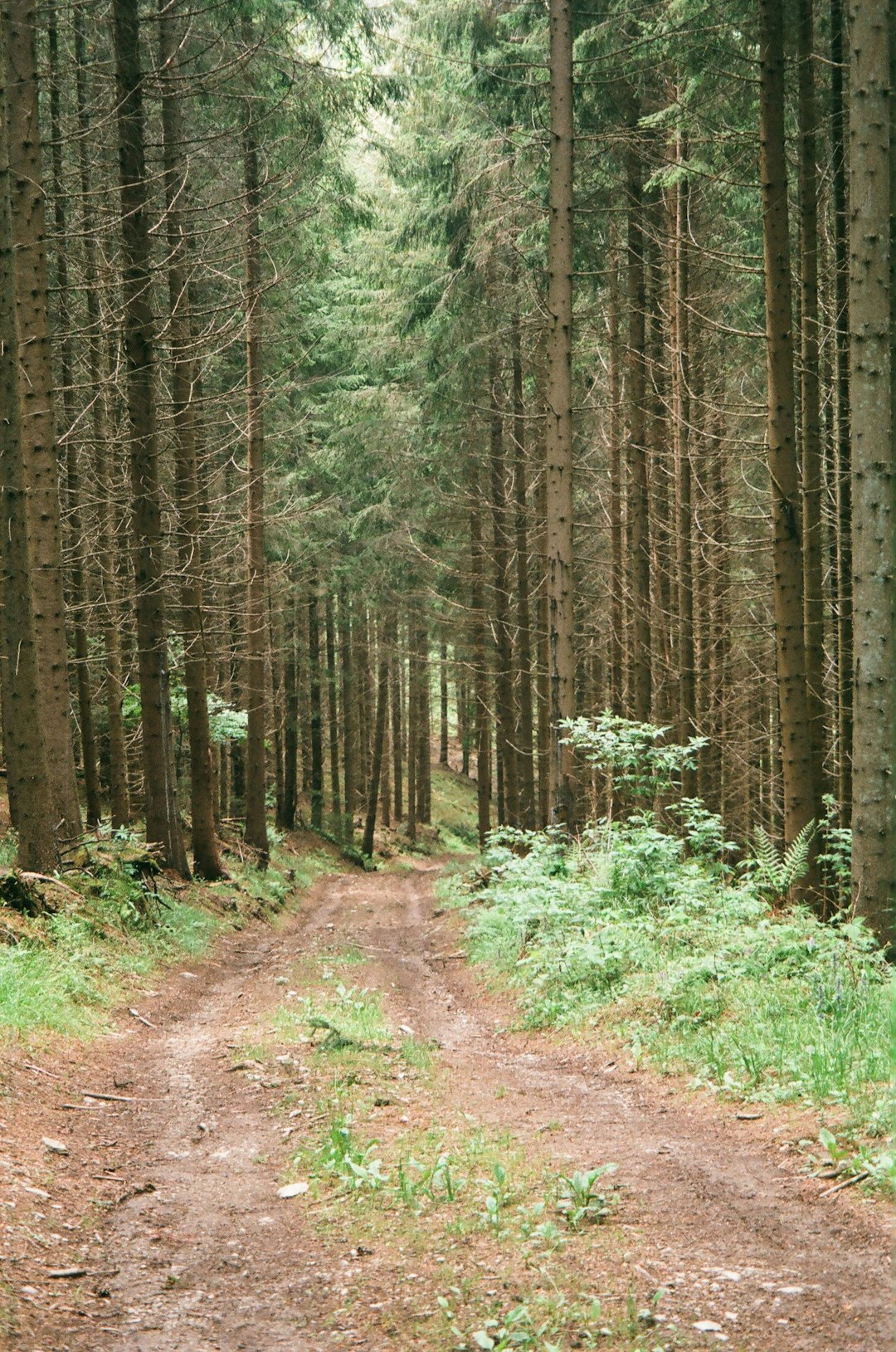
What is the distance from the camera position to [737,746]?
21250 mm

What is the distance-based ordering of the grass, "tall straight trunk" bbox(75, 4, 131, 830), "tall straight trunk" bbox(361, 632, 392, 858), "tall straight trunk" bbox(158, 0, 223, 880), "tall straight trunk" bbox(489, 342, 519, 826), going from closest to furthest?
the grass → "tall straight trunk" bbox(75, 4, 131, 830) → "tall straight trunk" bbox(158, 0, 223, 880) → "tall straight trunk" bbox(489, 342, 519, 826) → "tall straight trunk" bbox(361, 632, 392, 858)

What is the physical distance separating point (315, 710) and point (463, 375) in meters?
14.6

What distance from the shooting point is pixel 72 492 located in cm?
1420

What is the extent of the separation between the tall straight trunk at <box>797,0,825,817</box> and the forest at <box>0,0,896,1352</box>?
0.21 feet

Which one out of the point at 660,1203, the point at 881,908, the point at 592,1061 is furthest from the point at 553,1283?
the point at 881,908

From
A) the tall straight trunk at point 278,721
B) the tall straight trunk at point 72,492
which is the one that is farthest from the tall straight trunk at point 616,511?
the tall straight trunk at point 278,721

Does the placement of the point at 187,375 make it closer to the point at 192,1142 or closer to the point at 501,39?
the point at 501,39

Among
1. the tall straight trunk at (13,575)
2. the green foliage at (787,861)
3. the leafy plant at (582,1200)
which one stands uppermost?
the tall straight trunk at (13,575)

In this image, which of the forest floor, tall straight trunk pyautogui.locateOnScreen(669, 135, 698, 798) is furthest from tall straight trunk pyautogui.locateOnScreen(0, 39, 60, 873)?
tall straight trunk pyautogui.locateOnScreen(669, 135, 698, 798)

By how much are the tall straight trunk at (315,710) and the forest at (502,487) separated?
1.94 m

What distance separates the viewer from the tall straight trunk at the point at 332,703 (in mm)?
31594

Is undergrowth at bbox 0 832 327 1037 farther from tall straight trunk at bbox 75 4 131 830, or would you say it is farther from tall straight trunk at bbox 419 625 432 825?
tall straight trunk at bbox 419 625 432 825

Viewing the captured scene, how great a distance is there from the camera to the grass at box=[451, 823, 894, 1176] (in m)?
5.74

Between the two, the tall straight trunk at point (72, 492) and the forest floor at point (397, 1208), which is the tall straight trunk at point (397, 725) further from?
the forest floor at point (397, 1208)
